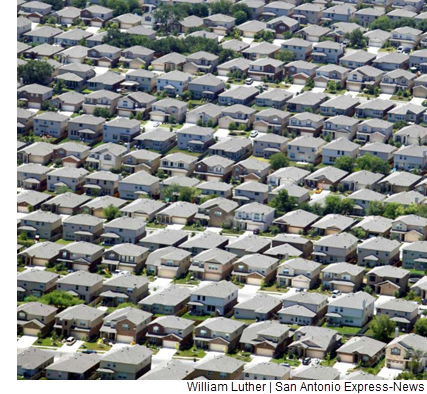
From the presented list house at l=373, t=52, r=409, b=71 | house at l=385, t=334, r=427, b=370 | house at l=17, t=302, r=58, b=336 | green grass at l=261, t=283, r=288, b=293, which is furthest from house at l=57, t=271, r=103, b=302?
house at l=373, t=52, r=409, b=71

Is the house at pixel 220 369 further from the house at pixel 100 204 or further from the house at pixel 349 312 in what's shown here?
the house at pixel 100 204

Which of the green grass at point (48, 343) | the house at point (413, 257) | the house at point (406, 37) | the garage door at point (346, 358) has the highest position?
the house at point (406, 37)

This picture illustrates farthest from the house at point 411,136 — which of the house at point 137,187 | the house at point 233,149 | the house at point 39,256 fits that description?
the house at point 39,256

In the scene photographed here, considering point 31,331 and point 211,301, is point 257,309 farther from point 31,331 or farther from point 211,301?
point 31,331

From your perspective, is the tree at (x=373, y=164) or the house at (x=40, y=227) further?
the tree at (x=373, y=164)

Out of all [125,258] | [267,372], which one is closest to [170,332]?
[267,372]

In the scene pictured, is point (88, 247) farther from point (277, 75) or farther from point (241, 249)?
point (277, 75)

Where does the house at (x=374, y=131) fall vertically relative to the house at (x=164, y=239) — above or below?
above
